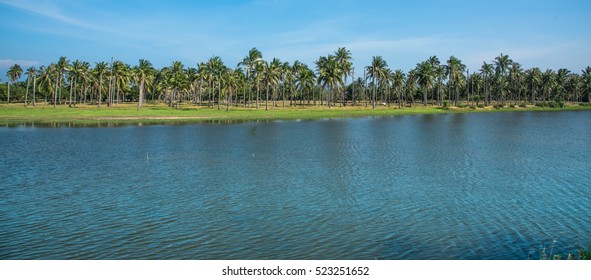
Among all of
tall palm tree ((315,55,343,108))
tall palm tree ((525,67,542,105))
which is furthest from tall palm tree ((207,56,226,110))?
tall palm tree ((525,67,542,105))

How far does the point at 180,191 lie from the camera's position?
23.7m

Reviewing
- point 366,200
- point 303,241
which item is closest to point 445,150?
point 366,200

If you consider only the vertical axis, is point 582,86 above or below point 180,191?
above

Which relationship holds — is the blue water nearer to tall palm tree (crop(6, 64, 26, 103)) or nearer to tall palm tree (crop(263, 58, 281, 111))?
tall palm tree (crop(263, 58, 281, 111))

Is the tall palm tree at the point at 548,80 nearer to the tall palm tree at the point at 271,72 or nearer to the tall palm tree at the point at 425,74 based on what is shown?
the tall palm tree at the point at 425,74

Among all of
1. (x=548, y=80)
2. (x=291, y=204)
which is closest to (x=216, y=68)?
(x=291, y=204)

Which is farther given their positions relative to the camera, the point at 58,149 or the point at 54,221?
the point at 58,149

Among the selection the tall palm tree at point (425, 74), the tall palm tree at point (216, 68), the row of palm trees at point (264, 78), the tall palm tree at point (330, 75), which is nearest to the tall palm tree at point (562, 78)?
the row of palm trees at point (264, 78)

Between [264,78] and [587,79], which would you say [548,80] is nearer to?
[587,79]

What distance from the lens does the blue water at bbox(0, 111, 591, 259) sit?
15.0 metres

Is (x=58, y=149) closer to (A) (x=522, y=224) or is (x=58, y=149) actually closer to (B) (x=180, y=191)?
(B) (x=180, y=191)

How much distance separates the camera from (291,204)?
68.5 ft

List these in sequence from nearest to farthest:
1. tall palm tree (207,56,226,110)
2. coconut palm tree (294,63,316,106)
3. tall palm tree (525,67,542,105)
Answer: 1. tall palm tree (207,56,226,110)
2. coconut palm tree (294,63,316,106)
3. tall palm tree (525,67,542,105)

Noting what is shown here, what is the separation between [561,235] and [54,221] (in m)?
18.3
